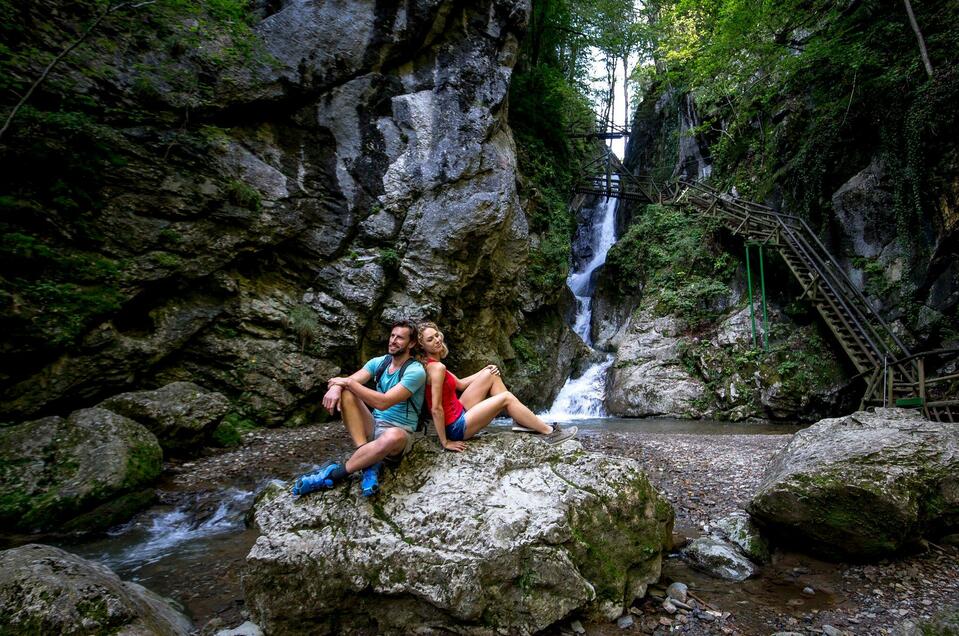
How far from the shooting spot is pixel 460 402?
13.0 ft

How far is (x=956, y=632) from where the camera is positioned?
2193 millimetres

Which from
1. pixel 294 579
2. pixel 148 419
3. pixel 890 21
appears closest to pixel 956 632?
pixel 294 579

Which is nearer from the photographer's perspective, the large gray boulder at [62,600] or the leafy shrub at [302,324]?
the large gray boulder at [62,600]

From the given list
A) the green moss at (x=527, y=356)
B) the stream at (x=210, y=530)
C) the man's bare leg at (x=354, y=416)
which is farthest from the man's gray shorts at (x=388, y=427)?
the green moss at (x=527, y=356)

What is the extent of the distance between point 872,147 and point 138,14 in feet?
58.1

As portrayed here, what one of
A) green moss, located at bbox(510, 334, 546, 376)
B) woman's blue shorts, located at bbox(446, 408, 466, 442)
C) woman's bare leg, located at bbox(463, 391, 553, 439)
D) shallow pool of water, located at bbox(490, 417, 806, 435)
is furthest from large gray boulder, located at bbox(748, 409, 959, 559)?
green moss, located at bbox(510, 334, 546, 376)

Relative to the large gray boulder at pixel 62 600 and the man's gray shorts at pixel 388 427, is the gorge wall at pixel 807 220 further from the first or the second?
the large gray boulder at pixel 62 600

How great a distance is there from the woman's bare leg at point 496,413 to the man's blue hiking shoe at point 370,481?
85 cm

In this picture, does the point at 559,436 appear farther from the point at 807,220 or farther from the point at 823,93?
the point at 823,93

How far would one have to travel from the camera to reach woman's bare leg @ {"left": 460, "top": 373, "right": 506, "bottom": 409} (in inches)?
160

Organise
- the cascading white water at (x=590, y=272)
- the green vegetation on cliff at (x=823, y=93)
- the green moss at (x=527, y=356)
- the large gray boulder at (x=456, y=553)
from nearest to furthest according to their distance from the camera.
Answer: the large gray boulder at (x=456, y=553), the green vegetation on cliff at (x=823, y=93), the green moss at (x=527, y=356), the cascading white water at (x=590, y=272)

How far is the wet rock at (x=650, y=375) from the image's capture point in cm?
1310

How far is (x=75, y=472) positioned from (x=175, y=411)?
1.97 meters

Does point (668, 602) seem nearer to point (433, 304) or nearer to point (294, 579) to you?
point (294, 579)
